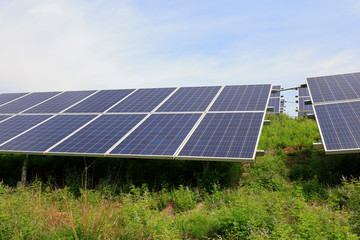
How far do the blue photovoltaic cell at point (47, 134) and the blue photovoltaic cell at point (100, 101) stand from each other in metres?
0.81

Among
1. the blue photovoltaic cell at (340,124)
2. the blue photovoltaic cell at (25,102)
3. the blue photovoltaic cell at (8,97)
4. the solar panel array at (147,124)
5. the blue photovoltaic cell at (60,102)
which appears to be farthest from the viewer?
the blue photovoltaic cell at (8,97)

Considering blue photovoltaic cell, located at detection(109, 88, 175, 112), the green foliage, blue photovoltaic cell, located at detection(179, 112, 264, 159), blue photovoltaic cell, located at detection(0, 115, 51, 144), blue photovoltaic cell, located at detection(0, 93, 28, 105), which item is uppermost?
blue photovoltaic cell, located at detection(0, 93, 28, 105)

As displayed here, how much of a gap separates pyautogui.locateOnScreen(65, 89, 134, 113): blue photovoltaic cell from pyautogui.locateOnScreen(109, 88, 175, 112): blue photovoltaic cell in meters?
0.62

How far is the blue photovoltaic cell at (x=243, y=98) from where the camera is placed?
1208 centimetres

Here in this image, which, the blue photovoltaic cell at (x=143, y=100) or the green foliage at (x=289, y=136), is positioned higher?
the blue photovoltaic cell at (x=143, y=100)

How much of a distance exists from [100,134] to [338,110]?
9098 millimetres

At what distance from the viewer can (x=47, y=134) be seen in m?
12.2

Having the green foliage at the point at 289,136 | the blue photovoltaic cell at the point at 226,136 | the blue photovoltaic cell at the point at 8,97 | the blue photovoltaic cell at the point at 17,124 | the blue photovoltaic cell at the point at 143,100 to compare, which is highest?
the blue photovoltaic cell at the point at 8,97

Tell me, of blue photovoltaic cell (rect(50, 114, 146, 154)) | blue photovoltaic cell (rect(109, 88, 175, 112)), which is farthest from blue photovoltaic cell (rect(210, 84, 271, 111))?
blue photovoltaic cell (rect(50, 114, 146, 154))

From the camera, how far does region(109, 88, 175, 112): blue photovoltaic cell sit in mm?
13742

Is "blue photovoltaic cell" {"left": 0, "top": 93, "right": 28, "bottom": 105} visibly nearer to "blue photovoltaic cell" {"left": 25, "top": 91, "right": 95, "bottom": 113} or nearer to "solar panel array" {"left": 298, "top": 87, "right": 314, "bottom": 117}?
"blue photovoltaic cell" {"left": 25, "top": 91, "right": 95, "bottom": 113}

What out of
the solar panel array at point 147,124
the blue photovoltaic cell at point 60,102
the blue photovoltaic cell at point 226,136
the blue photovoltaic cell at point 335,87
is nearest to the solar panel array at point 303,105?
the blue photovoltaic cell at point 335,87

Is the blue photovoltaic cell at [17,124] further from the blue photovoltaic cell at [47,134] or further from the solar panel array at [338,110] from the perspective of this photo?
the solar panel array at [338,110]

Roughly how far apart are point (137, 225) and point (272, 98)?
2501cm
